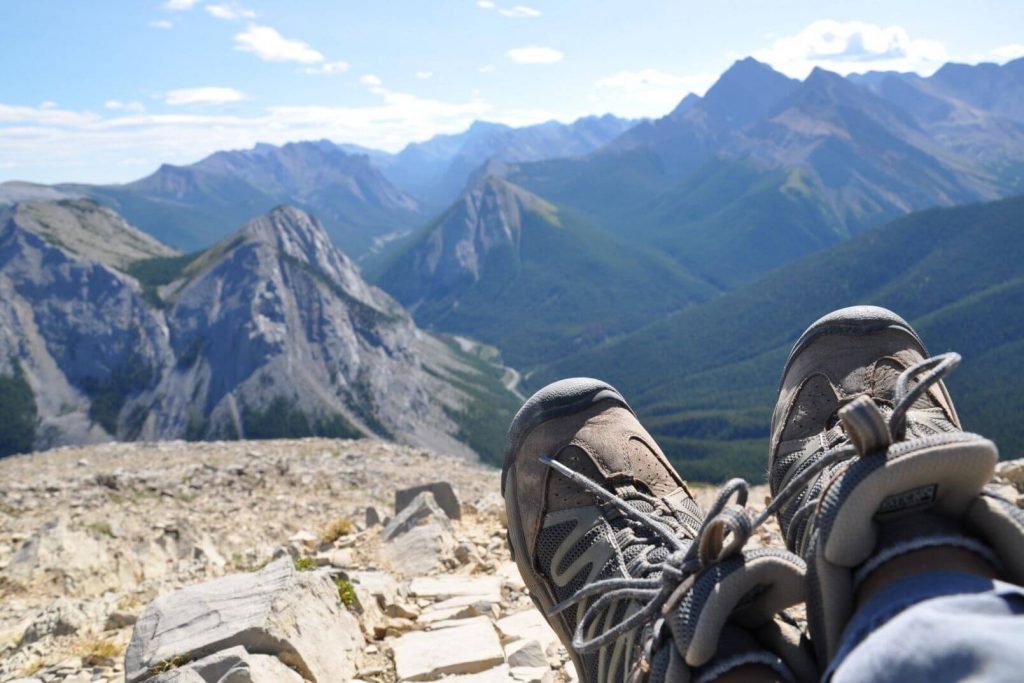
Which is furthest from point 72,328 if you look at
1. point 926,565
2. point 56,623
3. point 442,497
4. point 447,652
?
point 926,565

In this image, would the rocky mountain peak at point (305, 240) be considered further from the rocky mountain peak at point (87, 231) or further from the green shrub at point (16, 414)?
the green shrub at point (16, 414)

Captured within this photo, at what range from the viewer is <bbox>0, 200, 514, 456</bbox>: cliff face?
132500 millimetres

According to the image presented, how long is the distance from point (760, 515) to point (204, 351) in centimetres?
14979

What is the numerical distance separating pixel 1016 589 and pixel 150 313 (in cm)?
15800

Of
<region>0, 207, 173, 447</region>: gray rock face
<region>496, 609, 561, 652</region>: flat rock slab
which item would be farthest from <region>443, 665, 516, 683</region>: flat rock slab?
<region>0, 207, 173, 447</region>: gray rock face

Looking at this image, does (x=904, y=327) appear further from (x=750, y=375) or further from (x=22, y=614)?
(x=750, y=375)

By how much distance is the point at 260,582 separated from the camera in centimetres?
443

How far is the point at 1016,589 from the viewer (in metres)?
1.58

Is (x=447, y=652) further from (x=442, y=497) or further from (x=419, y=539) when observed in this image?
(x=442, y=497)

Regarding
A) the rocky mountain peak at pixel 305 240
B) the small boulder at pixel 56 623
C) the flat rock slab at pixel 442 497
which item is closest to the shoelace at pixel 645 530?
the small boulder at pixel 56 623

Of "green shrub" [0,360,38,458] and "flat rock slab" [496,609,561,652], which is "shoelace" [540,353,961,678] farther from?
"green shrub" [0,360,38,458]

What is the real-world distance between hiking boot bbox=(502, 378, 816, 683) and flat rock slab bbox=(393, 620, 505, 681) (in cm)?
65

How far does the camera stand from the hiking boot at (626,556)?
203cm

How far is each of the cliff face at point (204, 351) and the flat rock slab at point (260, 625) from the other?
127 meters
